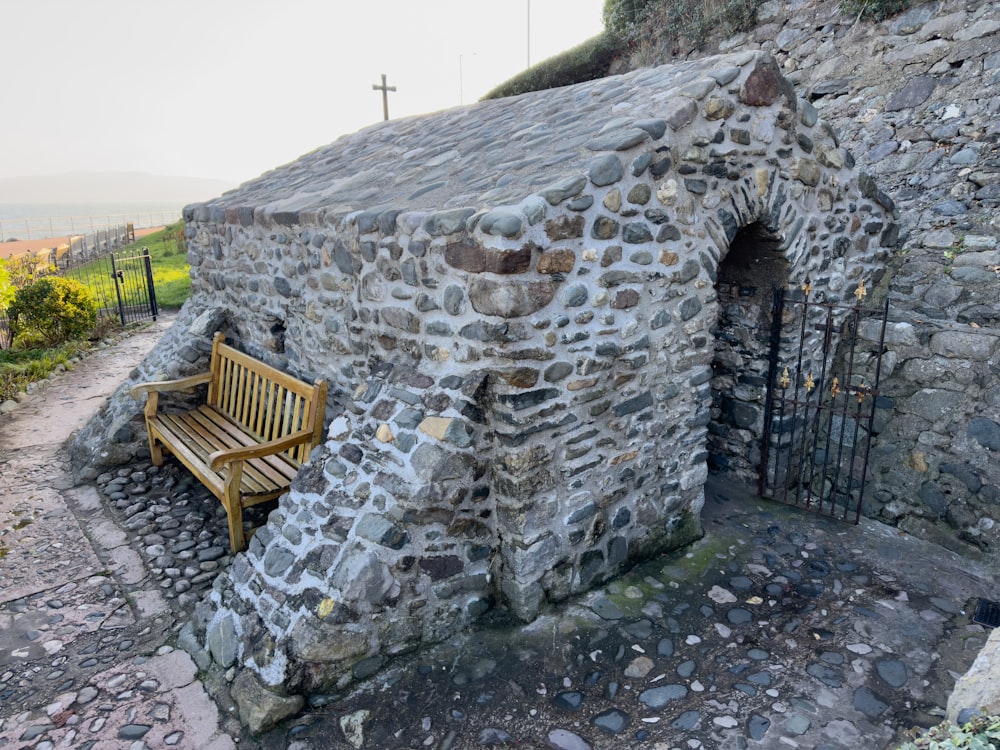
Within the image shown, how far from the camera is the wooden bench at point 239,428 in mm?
4363

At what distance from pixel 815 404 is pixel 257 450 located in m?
3.82

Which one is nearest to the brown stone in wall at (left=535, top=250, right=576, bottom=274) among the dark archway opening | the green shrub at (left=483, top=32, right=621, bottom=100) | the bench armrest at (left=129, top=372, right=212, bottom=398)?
the dark archway opening

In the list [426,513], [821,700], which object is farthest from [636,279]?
[821,700]

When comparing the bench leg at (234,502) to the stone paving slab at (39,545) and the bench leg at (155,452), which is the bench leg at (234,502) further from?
the bench leg at (155,452)

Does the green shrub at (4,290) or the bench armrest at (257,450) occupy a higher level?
the green shrub at (4,290)

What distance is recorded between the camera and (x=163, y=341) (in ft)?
21.8

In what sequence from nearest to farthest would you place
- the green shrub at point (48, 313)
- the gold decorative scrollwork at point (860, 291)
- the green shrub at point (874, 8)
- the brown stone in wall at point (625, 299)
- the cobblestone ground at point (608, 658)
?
the cobblestone ground at point (608, 658) < the brown stone in wall at point (625, 299) < the gold decorative scrollwork at point (860, 291) < the green shrub at point (874, 8) < the green shrub at point (48, 313)

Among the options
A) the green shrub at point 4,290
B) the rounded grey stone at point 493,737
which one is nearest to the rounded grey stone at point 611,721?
the rounded grey stone at point 493,737

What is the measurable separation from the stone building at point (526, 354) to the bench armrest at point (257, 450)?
0.50 metres

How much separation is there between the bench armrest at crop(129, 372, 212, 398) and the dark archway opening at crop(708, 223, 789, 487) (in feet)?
14.9

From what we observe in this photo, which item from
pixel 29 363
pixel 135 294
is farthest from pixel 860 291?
pixel 135 294

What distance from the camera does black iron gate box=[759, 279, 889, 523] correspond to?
4.58 metres

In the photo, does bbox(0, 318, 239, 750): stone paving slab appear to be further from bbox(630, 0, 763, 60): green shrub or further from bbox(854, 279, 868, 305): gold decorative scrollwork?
bbox(630, 0, 763, 60): green shrub

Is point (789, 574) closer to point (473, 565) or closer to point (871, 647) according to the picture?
point (871, 647)
